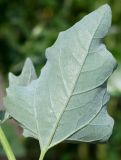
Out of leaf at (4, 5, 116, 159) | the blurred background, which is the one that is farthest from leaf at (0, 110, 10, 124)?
the blurred background

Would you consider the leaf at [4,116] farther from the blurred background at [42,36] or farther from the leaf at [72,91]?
the blurred background at [42,36]

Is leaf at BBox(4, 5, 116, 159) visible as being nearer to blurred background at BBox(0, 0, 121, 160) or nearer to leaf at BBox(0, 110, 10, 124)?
leaf at BBox(0, 110, 10, 124)

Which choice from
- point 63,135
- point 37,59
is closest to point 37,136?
point 63,135

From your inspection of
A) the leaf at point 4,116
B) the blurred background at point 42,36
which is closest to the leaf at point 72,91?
the leaf at point 4,116

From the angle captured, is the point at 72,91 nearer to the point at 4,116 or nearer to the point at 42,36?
the point at 4,116

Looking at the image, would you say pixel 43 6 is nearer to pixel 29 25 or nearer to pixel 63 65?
pixel 29 25

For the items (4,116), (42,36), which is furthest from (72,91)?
(42,36)
